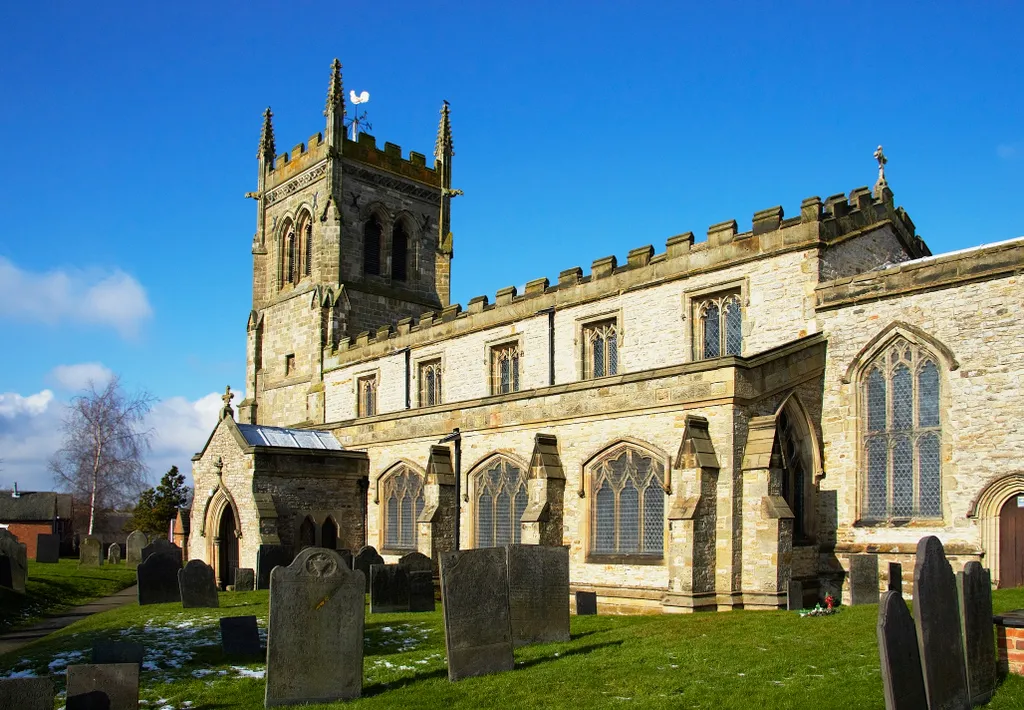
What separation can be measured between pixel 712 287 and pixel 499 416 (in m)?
6.00

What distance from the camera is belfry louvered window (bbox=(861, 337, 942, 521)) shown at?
18.9m

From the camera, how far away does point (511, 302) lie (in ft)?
95.4

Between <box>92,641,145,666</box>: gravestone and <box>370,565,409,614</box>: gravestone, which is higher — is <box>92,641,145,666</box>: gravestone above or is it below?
above

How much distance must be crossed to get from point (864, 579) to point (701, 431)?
3.94 m

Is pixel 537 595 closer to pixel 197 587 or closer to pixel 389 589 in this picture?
pixel 389 589

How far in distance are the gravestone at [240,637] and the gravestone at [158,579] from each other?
8.35 metres

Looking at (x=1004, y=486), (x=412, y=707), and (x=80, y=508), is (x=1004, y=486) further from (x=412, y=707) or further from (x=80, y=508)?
(x=80, y=508)

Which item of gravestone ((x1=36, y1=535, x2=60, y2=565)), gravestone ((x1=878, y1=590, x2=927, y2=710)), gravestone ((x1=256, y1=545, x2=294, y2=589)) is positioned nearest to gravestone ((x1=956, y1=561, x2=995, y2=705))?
gravestone ((x1=878, y1=590, x2=927, y2=710))

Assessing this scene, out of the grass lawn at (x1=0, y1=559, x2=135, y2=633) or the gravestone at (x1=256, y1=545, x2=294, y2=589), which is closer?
the grass lawn at (x1=0, y1=559, x2=135, y2=633)

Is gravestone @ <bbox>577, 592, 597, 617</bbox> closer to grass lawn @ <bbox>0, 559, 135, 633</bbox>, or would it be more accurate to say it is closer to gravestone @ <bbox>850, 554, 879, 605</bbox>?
gravestone @ <bbox>850, 554, 879, 605</bbox>

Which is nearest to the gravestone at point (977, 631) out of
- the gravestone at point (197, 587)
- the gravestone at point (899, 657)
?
the gravestone at point (899, 657)

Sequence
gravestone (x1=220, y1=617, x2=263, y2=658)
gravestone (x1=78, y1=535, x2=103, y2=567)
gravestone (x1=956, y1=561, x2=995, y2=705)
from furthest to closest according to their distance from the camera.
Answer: gravestone (x1=78, y1=535, x2=103, y2=567) < gravestone (x1=220, y1=617, x2=263, y2=658) < gravestone (x1=956, y1=561, x2=995, y2=705)

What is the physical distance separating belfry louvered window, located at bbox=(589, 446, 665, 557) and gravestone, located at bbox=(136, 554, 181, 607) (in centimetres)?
939

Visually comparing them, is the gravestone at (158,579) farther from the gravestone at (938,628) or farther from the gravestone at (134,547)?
the gravestone at (134,547)
